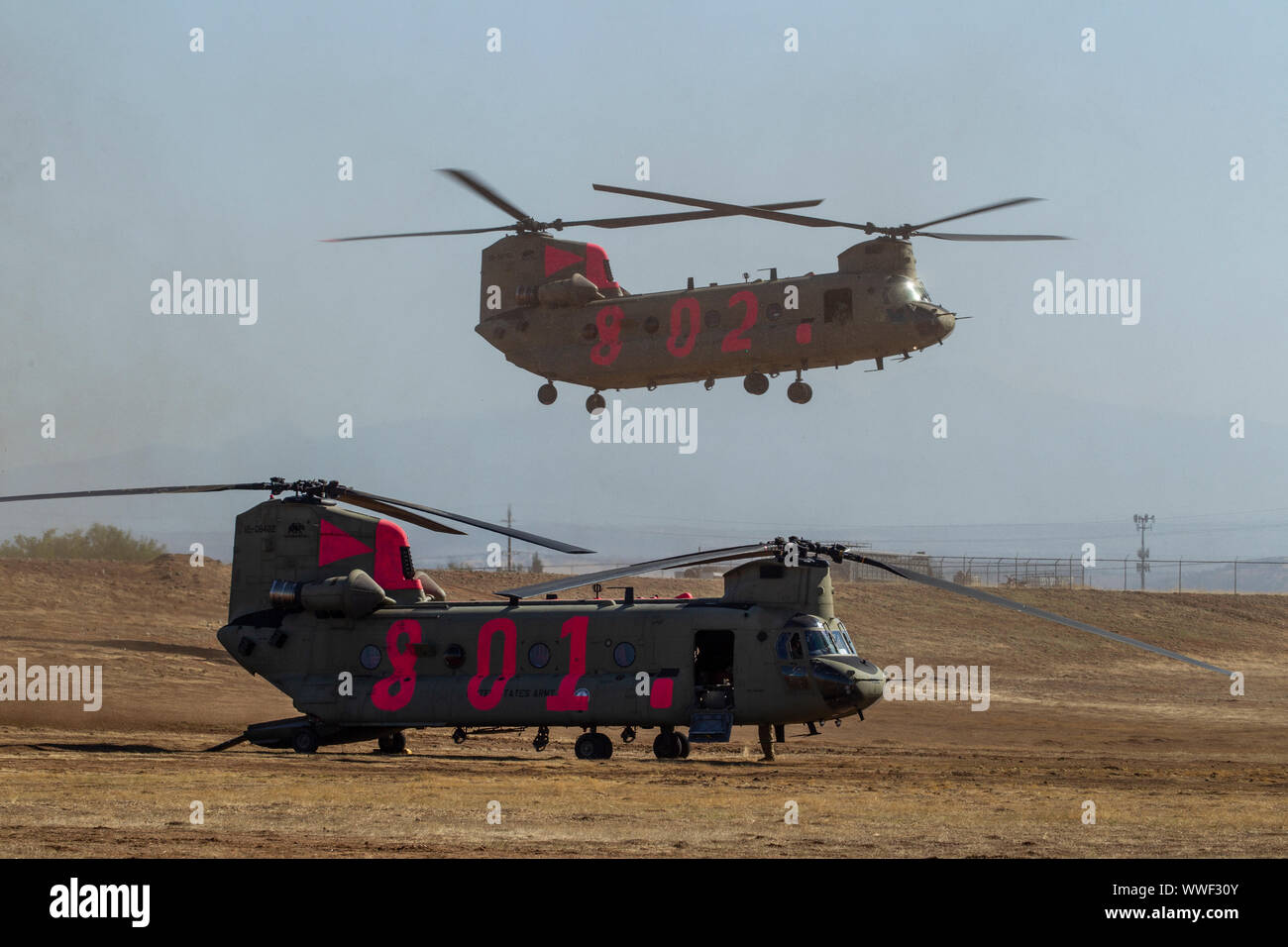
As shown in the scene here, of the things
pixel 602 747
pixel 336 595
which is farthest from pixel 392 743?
pixel 602 747

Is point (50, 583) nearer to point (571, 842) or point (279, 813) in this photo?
point (279, 813)

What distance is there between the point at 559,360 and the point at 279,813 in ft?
63.4

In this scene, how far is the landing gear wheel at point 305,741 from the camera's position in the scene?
2819 centimetres

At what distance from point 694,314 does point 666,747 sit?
38.7 ft

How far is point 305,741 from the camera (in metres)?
28.2

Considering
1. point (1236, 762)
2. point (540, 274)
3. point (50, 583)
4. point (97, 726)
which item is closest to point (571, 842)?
point (1236, 762)

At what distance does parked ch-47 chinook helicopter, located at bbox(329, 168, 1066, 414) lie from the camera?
3416 cm

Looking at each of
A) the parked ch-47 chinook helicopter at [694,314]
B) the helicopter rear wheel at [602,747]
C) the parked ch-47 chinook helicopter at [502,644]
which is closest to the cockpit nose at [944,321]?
the parked ch-47 chinook helicopter at [694,314]

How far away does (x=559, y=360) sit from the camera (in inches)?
1451

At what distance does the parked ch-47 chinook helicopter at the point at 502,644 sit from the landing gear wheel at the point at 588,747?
1.5 inches

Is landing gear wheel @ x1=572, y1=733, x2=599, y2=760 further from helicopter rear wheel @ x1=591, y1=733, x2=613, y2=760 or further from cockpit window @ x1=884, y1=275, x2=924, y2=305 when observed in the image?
cockpit window @ x1=884, y1=275, x2=924, y2=305

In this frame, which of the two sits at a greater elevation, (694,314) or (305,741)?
(694,314)

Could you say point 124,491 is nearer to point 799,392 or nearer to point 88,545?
point 799,392

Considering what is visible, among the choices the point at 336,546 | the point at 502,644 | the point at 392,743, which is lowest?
the point at 392,743
